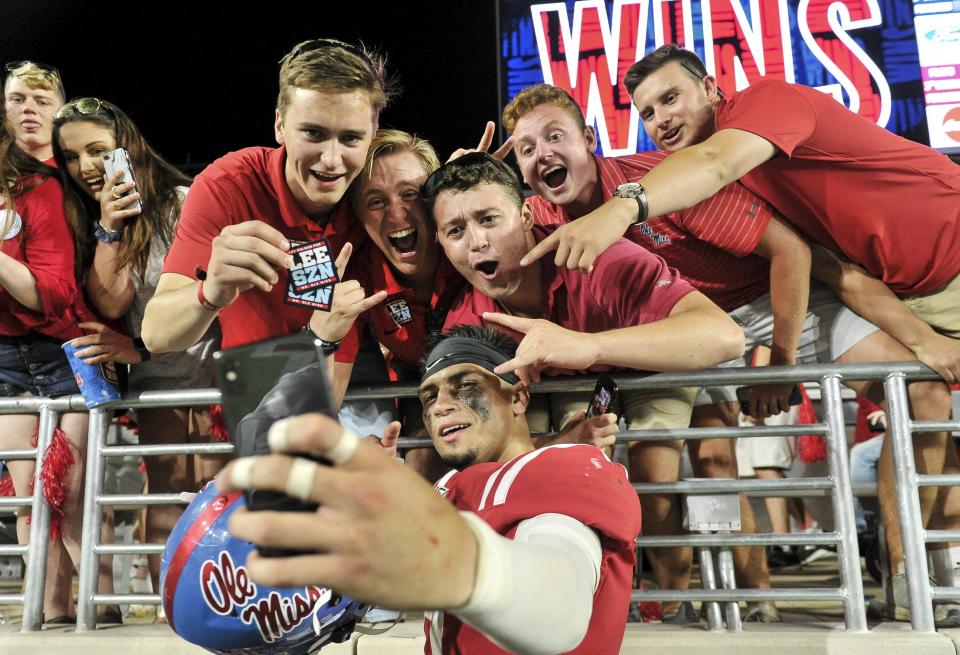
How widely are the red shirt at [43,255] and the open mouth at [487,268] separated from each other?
5.04 ft

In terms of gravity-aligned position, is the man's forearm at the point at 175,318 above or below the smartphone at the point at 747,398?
above

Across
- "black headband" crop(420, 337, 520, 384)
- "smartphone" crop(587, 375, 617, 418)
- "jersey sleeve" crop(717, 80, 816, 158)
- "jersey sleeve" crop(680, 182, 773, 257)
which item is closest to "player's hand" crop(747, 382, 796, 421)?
"jersey sleeve" crop(680, 182, 773, 257)

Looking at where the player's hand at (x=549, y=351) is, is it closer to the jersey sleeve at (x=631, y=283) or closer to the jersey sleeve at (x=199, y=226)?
the jersey sleeve at (x=631, y=283)

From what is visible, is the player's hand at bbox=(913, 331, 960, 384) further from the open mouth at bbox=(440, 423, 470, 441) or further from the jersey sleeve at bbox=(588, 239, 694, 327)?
the open mouth at bbox=(440, 423, 470, 441)

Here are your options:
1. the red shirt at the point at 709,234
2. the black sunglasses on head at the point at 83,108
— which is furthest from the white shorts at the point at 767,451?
the black sunglasses on head at the point at 83,108

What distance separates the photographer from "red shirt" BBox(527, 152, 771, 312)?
286 centimetres

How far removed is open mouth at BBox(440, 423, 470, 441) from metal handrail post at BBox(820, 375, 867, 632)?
115cm

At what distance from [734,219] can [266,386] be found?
218cm

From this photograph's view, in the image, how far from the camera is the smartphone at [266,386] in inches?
38.6

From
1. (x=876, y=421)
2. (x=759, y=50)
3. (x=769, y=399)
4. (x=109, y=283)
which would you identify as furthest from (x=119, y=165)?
(x=759, y=50)

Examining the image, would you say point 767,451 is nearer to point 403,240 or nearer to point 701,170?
point 701,170

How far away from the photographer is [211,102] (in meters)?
10.1

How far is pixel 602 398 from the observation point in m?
2.48

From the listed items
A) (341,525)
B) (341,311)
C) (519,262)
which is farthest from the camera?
(519,262)
